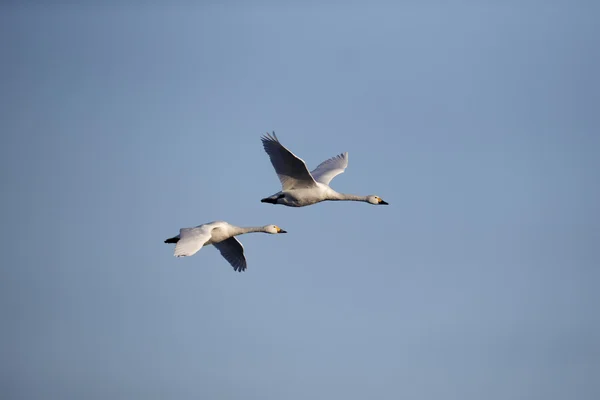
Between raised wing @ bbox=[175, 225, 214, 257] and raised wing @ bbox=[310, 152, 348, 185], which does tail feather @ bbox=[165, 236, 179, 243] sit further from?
raised wing @ bbox=[310, 152, 348, 185]

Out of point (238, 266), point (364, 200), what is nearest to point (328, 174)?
point (364, 200)

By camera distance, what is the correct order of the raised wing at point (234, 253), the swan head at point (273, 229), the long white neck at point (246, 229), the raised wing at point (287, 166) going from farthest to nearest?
the swan head at point (273, 229) → the raised wing at point (234, 253) → the long white neck at point (246, 229) → the raised wing at point (287, 166)

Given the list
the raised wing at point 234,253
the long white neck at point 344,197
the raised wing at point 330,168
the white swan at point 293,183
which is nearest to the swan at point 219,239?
the raised wing at point 234,253

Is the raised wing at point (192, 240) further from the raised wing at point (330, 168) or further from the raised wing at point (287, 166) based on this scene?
the raised wing at point (330, 168)

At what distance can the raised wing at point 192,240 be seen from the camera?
3950 centimetres

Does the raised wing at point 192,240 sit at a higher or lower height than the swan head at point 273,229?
lower

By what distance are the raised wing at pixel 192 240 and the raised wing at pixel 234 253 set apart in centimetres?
414

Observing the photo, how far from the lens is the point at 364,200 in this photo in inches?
1949

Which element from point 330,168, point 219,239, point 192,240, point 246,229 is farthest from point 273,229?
point 192,240

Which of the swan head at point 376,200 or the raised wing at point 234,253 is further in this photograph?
the swan head at point 376,200

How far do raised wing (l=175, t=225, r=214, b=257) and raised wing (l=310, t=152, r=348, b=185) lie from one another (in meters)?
9.18

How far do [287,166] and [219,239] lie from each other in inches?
148

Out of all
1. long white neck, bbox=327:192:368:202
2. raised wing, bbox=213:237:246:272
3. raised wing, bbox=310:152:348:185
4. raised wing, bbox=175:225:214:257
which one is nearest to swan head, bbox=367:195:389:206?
long white neck, bbox=327:192:368:202

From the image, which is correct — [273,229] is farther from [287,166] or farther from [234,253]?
[287,166]
